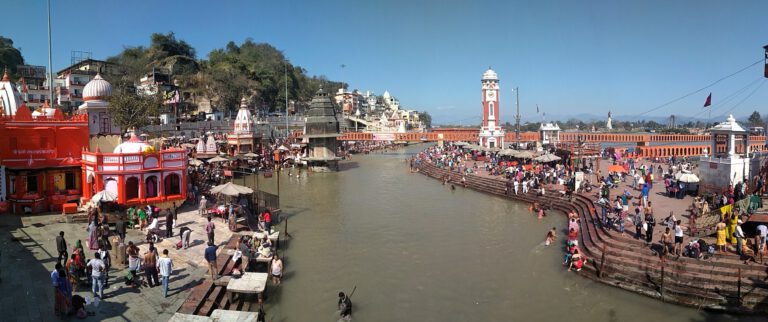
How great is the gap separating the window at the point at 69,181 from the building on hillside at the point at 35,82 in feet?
136

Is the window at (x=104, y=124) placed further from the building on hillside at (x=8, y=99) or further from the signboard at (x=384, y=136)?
the signboard at (x=384, y=136)

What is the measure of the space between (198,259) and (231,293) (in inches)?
91.9

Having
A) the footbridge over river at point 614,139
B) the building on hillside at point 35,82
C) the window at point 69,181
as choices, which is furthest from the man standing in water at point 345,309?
the building on hillside at point 35,82

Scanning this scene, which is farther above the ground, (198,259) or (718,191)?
(718,191)

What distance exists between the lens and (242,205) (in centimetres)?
1962

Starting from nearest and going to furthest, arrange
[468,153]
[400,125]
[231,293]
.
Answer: [231,293], [468,153], [400,125]

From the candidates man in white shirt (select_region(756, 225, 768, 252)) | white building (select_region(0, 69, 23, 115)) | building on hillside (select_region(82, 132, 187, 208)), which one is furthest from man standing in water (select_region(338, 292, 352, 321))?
white building (select_region(0, 69, 23, 115))

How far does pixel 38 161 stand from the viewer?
1931 centimetres

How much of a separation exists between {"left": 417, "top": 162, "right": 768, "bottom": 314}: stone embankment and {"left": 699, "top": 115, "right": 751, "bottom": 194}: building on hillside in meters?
7.13

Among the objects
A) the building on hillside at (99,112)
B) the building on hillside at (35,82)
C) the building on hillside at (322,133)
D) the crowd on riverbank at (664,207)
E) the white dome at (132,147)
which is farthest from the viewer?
the building on hillside at (35,82)

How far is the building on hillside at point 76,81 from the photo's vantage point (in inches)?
2209

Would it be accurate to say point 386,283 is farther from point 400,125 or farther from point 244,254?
point 400,125

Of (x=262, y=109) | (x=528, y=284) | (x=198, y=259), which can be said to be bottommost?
(x=528, y=284)

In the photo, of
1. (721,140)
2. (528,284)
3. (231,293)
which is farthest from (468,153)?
(231,293)
